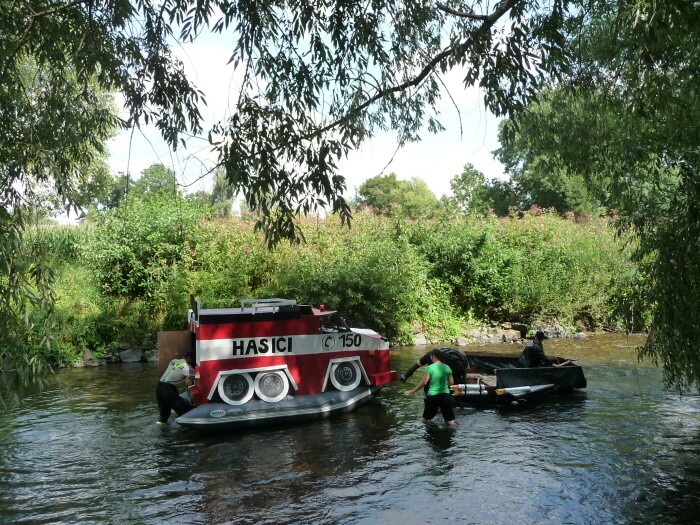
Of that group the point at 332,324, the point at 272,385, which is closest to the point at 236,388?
the point at 272,385

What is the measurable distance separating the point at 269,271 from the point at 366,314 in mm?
4379

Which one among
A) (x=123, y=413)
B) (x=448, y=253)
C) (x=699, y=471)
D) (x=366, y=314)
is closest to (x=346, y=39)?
(x=699, y=471)

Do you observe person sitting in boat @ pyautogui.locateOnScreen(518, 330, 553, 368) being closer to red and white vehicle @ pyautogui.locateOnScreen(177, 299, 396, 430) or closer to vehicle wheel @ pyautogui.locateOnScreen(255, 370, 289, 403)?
red and white vehicle @ pyautogui.locateOnScreen(177, 299, 396, 430)

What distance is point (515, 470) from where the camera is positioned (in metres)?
9.33

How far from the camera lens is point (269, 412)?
12.0m

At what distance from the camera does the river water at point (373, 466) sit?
793cm

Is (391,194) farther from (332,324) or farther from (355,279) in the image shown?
(332,324)

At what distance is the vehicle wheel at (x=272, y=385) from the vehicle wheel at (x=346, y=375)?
1.20m

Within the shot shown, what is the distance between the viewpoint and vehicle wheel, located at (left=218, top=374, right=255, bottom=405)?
39.8 ft

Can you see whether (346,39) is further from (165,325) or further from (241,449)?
(165,325)

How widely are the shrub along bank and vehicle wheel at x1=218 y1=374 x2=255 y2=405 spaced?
9.31 m

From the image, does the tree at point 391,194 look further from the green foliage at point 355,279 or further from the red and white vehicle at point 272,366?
the red and white vehicle at point 272,366

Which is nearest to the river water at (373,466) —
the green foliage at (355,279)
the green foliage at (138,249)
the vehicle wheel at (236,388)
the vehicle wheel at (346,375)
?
the vehicle wheel at (346,375)

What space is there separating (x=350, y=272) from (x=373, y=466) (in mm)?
13314
